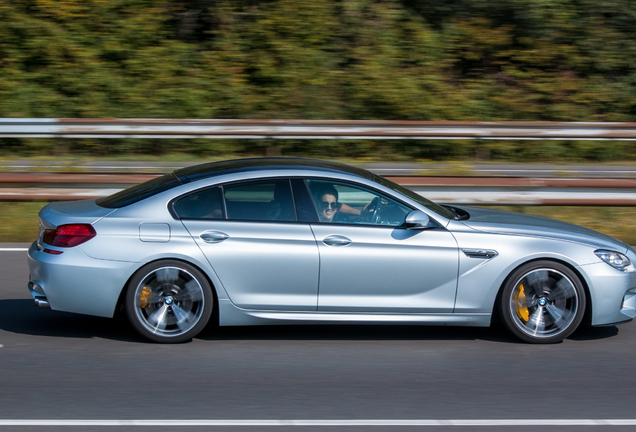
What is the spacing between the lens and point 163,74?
1970 centimetres

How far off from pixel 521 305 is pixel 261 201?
2138mm

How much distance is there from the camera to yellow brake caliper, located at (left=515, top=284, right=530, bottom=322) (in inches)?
217

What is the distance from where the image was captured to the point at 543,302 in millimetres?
5531

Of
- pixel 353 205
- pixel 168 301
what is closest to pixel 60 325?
pixel 168 301

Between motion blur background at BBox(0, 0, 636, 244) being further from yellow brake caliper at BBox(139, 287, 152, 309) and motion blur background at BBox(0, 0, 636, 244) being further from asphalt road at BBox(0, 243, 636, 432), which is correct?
yellow brake caliper at BBox(139, 287, 152, 309)

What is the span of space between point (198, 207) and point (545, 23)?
59.3ft

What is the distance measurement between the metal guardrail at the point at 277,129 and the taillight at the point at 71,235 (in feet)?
37.8

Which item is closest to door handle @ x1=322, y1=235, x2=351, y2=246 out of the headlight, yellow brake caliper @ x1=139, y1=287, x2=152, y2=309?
yellow brake caliper @ x1=139, y1=287, x2=152, y2=309

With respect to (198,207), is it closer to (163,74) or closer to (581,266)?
(581,266)

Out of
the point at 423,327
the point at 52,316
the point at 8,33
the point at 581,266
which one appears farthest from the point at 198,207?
the point at 8,33

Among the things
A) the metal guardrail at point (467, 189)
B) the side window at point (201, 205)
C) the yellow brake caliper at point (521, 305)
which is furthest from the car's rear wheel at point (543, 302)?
the metal guardrail at point (467, 189)

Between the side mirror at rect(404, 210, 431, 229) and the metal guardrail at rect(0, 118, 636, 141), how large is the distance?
11.5 meters

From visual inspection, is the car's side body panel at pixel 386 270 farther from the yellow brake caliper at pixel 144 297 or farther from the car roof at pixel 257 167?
the yellow brake caliper at pixel 144 297

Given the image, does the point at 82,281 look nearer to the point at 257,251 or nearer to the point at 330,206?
the point at 257,251
